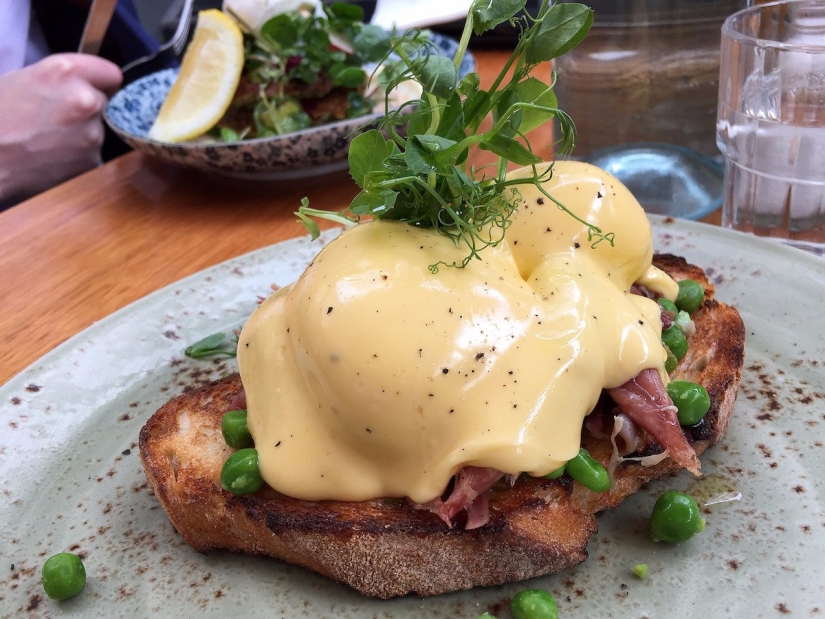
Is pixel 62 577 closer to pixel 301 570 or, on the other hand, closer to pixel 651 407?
pixel 301 570

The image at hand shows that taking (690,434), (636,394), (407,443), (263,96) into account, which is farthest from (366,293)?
(263,96)

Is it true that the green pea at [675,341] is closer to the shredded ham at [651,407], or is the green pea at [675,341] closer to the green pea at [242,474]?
the shredded ham at [651,407]

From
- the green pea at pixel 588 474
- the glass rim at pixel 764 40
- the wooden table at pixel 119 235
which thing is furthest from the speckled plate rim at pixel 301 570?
the glass rim at pixel 764 40

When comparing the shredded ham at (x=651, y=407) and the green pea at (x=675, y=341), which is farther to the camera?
the green pea at (x=675, y=341)

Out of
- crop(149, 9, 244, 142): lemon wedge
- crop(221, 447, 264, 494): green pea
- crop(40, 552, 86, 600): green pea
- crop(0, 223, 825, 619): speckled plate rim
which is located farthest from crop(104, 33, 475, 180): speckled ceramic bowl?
crop(40, 552, 86, 600): green pea

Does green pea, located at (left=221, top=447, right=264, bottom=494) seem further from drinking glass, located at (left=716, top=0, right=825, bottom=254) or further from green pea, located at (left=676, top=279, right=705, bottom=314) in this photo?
drinking glass, located at (left=716, top=0, right=825, bottom=254)

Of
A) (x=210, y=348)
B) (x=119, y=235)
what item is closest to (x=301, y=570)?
(x=210, y=348)

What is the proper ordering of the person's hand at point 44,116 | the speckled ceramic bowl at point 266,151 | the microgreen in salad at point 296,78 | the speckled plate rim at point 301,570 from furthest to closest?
the person's hand at point 44,116 → the microgreen in salad at point 296,78 → the speckled ceramic bowl at point 266,151 → the speckled plate rim at point 301,570
